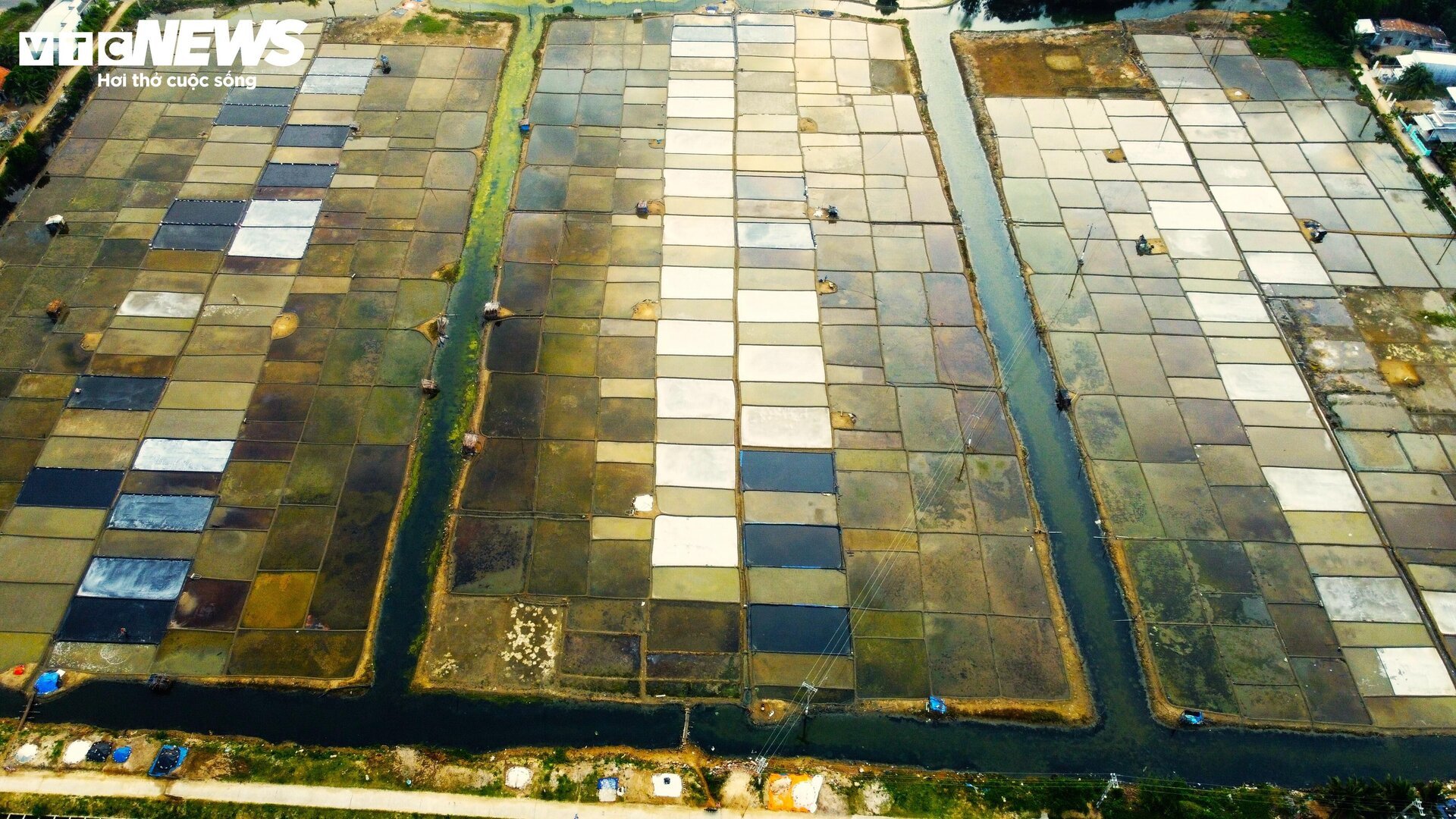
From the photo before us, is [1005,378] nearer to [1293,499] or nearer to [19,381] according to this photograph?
[1293,499]

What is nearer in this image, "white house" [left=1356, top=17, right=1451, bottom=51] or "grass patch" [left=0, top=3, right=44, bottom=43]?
"white house" [left=1356, top=17, right=1451, bottom=51]

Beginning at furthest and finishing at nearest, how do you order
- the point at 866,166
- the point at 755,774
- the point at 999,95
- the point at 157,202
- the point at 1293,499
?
the point at 999,95 < the point at 866,166 < the point at 157,202 < the point at 1293,499 < the point at 755,774

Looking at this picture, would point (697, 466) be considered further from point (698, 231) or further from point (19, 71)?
point (19, 71)

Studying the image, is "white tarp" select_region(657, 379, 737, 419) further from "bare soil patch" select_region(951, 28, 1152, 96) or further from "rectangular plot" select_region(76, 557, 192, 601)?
"bare soil patch" select_region(951, 28, 1152, 96)

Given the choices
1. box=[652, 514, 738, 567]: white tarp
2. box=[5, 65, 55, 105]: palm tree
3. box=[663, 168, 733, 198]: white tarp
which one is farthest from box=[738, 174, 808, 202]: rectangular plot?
box=[5, 65, 55, 105]: palm tree

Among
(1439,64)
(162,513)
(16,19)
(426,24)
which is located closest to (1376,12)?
(1439,64)

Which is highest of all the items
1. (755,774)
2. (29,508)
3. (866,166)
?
(866,166)

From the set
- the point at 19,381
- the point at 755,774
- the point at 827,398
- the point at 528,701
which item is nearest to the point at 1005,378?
the point at 827,398
